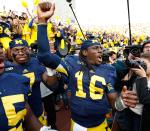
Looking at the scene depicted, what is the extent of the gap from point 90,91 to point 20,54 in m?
1.10

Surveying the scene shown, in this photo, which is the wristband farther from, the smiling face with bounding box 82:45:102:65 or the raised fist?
the smiling face with bounding box 82:45:102:65

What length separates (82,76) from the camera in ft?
13.4

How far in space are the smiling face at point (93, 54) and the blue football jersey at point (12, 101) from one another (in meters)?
1.47

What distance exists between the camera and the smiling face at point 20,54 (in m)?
4.35

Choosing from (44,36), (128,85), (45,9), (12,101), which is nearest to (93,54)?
(44,36)

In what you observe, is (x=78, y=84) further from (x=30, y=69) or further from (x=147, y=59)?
(x=147, y=59)

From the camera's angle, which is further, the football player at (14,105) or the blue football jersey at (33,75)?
the blue football jersey at (33,75)

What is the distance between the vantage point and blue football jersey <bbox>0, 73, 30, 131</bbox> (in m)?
2.66

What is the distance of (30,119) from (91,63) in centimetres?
146

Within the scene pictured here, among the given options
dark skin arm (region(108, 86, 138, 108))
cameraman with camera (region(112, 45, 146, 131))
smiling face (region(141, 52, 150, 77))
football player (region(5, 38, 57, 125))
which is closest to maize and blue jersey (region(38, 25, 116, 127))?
football player (region(5, 38, 57, 125))

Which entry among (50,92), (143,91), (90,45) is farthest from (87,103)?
(50,92)

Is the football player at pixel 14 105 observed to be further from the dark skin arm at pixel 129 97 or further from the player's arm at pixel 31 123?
the dark skin arm at pixel 129 97

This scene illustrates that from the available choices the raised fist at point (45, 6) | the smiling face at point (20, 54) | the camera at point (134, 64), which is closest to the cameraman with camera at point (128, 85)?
the camera at point (134, 64)

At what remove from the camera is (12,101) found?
8.91 ft
